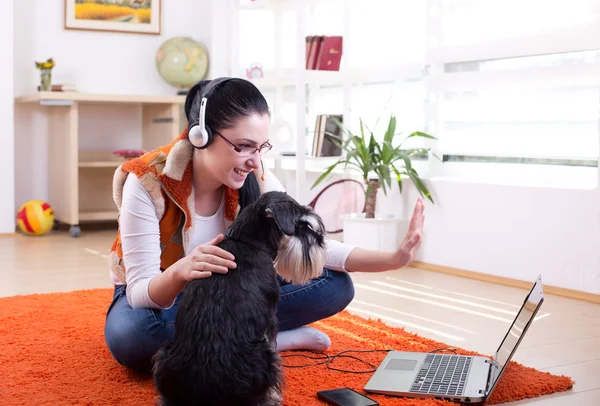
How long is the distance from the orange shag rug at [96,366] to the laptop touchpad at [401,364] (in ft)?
0.24

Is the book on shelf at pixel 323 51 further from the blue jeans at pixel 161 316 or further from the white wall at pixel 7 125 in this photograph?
the blue jeans at pixel 161 316

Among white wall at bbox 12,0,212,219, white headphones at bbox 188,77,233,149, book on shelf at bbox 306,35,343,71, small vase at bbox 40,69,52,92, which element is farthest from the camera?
white wall at bbox 12,0,212,219

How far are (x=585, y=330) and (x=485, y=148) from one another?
4.62ft

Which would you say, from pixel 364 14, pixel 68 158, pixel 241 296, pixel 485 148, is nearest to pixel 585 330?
pixel 485 148

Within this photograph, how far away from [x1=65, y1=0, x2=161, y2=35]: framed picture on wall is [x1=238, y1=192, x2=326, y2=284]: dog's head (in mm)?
4416

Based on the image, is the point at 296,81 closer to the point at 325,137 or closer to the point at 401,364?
the point at 325,137

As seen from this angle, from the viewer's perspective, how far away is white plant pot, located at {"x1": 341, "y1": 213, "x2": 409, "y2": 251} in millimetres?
4211

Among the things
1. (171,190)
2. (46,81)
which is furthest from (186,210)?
(46,81)

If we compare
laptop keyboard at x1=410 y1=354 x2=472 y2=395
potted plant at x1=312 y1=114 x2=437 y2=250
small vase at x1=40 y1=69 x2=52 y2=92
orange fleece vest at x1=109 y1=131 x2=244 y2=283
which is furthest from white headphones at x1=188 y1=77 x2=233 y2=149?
small vase at x1=40 y1=69 x2=52 y2=92

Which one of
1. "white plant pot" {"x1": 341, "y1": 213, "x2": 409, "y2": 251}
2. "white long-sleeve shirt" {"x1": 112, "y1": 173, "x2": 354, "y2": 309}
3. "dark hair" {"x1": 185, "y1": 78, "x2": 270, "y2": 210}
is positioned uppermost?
"dark hair" {"x1": 185, "y1": 78, "x2": 270, "y2": 210}

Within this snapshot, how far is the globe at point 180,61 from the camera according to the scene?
580 cm

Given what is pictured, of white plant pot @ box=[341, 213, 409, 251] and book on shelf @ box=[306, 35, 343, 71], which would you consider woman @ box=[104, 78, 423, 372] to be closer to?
white plant pot @ box=[341, 213, 409, 251]

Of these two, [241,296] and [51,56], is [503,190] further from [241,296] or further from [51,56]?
[51,56]

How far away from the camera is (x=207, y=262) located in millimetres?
1696
